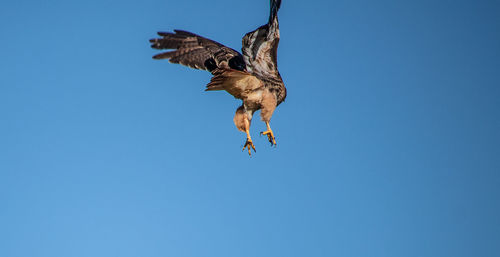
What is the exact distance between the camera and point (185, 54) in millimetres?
12664

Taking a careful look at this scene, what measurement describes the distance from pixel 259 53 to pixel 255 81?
1.05 meters

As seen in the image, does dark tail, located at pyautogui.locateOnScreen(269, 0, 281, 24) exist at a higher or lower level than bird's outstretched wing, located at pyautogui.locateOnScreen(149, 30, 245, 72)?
higher

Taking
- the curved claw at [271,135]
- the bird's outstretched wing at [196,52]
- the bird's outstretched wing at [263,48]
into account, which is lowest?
the curved claw at [271,135]

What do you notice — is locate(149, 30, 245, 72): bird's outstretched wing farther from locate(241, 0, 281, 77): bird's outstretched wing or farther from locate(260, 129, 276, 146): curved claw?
locate(260, 129, 276, 146): curved claw

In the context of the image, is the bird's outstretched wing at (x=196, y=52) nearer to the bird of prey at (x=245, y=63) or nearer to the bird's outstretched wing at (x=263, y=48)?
the bird of prey at (x=245, y=63)

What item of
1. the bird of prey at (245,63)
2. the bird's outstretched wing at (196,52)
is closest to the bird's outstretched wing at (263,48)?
the bird of prey at (245,63)

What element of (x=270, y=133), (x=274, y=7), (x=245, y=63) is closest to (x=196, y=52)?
(x=245, y=63)

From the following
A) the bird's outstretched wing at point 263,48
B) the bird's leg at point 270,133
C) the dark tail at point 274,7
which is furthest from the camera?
the bird's leg at point 270,133

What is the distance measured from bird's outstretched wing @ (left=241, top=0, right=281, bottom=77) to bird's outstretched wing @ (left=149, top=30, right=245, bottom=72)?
255mm

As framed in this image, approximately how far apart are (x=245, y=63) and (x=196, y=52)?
4.69 feet


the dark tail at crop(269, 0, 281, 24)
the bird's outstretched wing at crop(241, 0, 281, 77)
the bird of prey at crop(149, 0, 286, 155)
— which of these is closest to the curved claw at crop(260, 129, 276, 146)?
the bird of prey at crop(149, 0, 286, 155)

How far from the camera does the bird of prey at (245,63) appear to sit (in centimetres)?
1230

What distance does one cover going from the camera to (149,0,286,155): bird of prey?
40.3 feet

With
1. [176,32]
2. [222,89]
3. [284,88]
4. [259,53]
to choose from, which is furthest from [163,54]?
[284,88]
